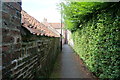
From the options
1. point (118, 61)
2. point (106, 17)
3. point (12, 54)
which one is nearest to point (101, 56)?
point (118, 61)

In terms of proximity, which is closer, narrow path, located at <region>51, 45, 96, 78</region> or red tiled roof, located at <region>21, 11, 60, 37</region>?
red tiled roof, located at <region>21, 11, 60, 37</region>

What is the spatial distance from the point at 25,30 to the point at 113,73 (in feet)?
9.23

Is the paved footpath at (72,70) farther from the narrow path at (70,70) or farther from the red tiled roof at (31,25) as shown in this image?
the red tiled roof at (31,25)

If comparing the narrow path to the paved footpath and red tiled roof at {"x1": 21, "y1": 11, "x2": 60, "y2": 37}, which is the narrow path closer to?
the paved footpath

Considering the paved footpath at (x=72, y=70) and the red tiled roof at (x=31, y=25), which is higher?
the red tiled roof at (x=31, y=25)

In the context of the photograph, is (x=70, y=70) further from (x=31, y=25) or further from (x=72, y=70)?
(x=31, y=25)

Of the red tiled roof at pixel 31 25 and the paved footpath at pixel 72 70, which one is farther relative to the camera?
the paved footpath at pixel 72 70

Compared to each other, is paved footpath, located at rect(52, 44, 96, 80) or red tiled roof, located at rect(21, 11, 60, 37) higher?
red tiled roof, located at rect(21, 11, 60, 37)

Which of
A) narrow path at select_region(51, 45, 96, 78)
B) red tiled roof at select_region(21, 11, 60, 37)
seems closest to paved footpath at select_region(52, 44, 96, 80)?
narrow path at select_region(51, 45, 96, 78)

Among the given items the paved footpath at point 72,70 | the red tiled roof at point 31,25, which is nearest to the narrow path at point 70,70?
the paved footpath at point 72,70

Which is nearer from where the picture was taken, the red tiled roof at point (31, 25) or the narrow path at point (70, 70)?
the red tiled roof at point (31, 25)

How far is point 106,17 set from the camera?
381cm

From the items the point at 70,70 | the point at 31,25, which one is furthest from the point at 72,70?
the point at 31,25

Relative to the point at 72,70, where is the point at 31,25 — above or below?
above
